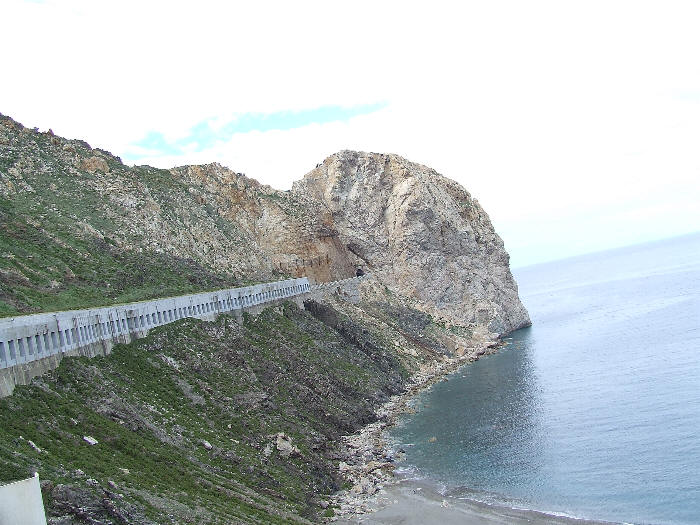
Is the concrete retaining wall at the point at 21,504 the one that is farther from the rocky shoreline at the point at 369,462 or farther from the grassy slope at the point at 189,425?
the rocky shoreline at the point at 369,462

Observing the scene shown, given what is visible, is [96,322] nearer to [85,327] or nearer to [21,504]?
[85,327]

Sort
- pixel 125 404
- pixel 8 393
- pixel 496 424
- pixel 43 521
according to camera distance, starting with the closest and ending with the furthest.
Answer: pixel 43 521 → pixel 8 393 → pixel 125 404 → pixel 496 424

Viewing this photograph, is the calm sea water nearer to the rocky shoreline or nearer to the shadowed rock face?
the rocky shoreline

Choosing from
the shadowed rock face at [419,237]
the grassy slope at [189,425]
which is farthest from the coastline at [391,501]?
the shadowed rock face at [419,237]

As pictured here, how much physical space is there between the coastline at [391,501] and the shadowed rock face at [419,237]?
6368cm

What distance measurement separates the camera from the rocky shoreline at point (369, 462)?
4619 cm

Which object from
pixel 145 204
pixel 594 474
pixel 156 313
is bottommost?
pixel 594 474

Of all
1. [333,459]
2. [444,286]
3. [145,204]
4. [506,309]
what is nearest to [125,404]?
[333,459]

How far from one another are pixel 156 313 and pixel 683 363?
198 feet

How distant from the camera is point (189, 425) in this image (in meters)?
42.3

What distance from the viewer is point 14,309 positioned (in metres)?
44.1

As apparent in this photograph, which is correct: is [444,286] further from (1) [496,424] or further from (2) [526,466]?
(2) [526,466]

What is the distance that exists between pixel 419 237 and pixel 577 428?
6897cm

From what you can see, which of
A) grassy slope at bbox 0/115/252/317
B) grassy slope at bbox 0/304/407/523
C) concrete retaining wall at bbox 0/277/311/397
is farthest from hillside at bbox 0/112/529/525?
concrete retaining wall at bbox 0/277/311/397
